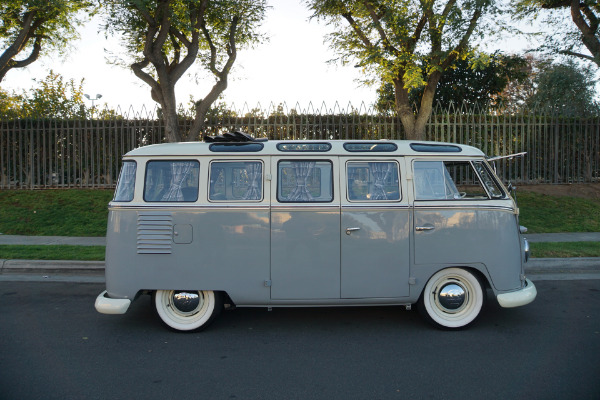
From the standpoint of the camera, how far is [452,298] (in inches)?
217

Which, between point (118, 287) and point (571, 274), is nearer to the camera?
point (118, 287)

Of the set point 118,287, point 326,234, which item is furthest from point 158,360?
point 326,234

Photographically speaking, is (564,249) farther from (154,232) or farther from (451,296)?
(154,232)

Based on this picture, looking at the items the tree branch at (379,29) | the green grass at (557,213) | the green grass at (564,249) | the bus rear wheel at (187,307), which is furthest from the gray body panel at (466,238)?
the tree branch at (379,29)

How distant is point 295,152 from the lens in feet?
17.9

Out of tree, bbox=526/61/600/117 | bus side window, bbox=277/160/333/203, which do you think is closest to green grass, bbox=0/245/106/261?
bus side window, bbox=277/160/333/203

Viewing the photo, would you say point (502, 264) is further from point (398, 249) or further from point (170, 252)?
point (170, 252)

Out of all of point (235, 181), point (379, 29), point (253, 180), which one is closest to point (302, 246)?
A: point (253, 180)

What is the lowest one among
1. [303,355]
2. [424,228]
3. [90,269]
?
[303,355]

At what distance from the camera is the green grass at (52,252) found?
9.22 metres

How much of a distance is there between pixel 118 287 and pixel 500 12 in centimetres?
1188

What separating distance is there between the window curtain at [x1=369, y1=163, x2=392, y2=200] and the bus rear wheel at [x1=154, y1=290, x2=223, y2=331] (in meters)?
2.12

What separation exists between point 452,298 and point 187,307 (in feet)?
9.99

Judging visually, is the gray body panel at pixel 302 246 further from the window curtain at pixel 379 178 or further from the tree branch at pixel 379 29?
the tree branch at pixel 379 29
